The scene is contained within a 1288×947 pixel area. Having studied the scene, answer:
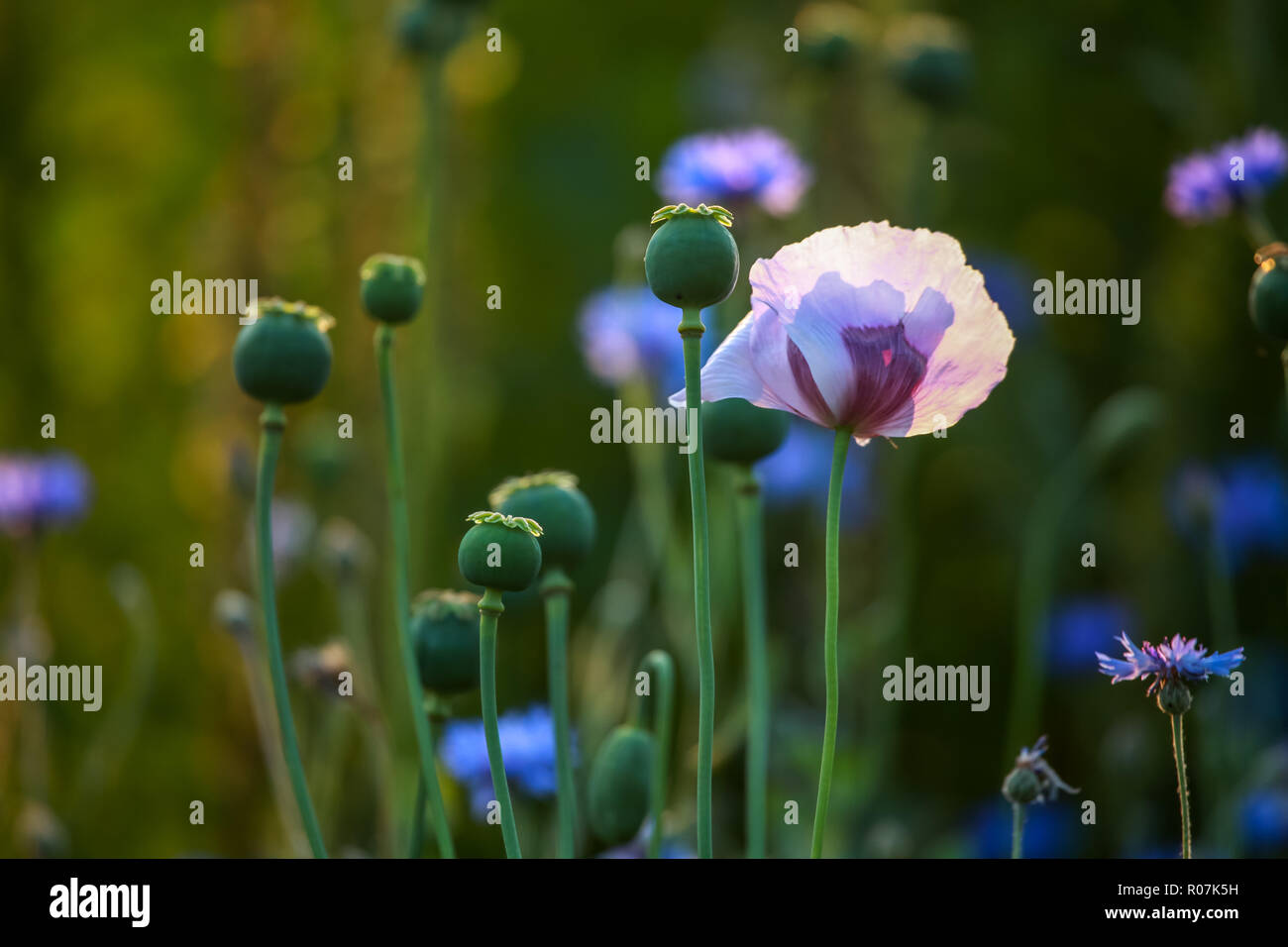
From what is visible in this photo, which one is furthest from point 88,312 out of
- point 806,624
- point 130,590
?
point 806,624

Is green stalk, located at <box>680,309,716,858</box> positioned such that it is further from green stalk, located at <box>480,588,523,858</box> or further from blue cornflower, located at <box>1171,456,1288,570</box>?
blue cornflower, located at <box>1171,456,1288,570</box>

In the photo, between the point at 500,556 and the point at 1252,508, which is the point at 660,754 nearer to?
the point at 500,556

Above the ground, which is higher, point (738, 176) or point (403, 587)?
point (738, 176)

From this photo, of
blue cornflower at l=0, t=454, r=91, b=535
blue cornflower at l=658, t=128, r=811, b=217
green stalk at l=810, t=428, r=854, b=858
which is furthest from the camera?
blue cornflower at l=0, t=454, r=91, b=535

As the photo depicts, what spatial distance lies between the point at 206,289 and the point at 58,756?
1.54 ft

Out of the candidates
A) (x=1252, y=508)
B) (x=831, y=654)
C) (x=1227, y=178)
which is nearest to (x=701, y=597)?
(x=831, y=654)

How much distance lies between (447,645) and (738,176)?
1.72 ft

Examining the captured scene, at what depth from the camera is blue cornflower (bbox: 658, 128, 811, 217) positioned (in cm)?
88

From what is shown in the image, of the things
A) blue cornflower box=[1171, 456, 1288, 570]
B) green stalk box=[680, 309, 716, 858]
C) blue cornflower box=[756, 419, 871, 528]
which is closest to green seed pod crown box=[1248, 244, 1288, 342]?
green stalk box=[680, 309, 716, 858]

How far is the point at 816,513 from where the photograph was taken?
1.28 meters

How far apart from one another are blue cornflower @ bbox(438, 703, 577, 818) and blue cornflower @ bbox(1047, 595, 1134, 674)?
0.68m

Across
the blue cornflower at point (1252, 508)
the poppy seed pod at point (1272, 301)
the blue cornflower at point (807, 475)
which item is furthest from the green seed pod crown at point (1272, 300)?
the blue cornflower at point (807, 475)

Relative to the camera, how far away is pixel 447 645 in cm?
47

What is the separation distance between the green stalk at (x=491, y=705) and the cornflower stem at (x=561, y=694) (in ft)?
0.22
